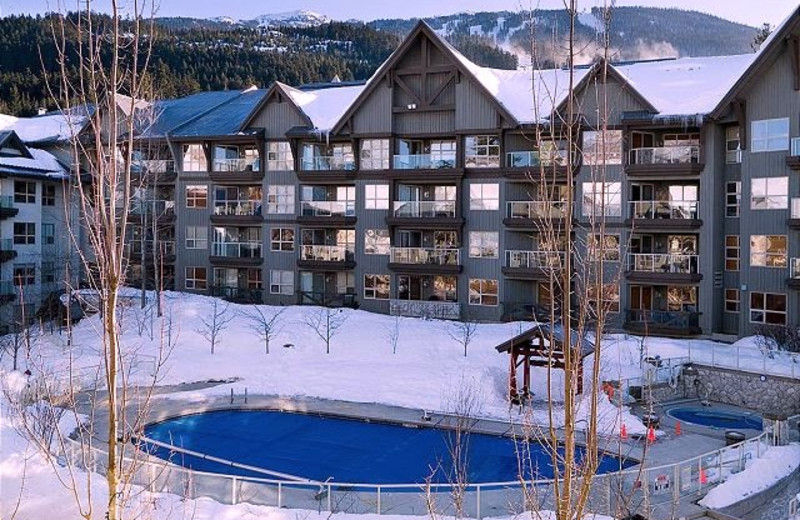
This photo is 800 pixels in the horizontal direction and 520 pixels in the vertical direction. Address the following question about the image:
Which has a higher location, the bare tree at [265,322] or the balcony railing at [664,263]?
the balcony railing at [664,263]

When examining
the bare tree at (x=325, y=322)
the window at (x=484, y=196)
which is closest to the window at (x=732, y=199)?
the window at (x=484, y=196)

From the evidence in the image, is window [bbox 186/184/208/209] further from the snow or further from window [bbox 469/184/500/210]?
the snow

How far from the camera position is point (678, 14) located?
154m

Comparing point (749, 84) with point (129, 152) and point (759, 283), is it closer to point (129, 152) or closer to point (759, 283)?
point (759, 283)

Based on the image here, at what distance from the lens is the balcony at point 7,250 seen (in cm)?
3879

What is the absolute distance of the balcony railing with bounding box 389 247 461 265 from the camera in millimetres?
37875

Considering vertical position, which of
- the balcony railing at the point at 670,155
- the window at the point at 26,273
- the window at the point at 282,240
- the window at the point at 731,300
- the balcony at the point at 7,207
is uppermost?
the balcony railing at the point at 670,155

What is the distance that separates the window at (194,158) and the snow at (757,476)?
35.0 meters

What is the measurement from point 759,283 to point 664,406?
31.6 ft

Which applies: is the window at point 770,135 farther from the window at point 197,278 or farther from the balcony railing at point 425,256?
the window at point 197,278

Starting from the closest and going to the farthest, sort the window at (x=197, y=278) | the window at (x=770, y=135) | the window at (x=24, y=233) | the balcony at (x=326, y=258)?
the window at (x=770, y=135)
the balcony at (x=326, y=258)
the window at (x=24, y=233)
the window at (x=197, y=278)

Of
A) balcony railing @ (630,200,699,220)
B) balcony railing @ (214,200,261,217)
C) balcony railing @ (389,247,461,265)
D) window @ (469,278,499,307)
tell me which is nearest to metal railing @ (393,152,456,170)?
balcony railing @ (389,247,461,265)

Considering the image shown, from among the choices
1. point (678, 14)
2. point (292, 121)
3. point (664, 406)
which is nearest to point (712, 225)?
point (664, 406)

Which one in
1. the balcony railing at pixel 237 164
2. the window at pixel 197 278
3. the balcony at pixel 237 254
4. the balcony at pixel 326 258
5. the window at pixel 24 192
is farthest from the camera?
the window at pixel 197 278
